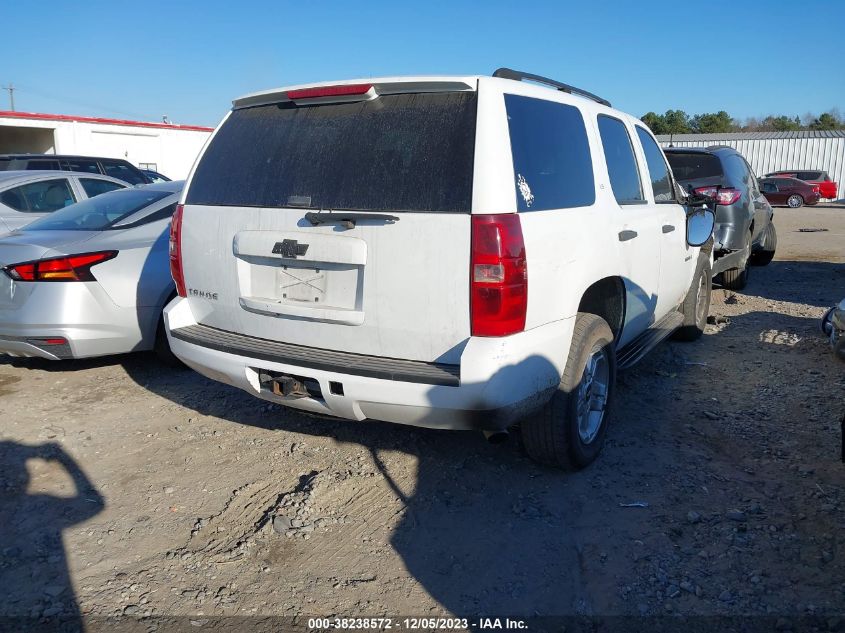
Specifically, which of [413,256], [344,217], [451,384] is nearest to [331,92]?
[344,217]

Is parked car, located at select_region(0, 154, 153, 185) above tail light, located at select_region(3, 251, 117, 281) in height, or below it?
above

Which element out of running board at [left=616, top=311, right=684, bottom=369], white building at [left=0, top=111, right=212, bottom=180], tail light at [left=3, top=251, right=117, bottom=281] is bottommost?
running board at [left=616, top=311, right=684, bottom=369]

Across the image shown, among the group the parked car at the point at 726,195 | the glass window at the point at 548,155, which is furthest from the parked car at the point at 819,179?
the glass window at the point at 548,155

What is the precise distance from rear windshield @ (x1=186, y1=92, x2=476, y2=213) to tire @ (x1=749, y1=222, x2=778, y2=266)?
861cm

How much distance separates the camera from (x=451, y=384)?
9.68 feet

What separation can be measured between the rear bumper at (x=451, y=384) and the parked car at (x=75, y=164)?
983 cm

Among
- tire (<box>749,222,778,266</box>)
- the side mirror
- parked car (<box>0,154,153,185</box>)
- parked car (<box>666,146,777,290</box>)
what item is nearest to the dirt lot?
the side mirror

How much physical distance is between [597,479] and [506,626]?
1314 mm

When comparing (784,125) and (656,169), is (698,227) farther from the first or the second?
(784,125)

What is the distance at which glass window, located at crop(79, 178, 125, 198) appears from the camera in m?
8.42

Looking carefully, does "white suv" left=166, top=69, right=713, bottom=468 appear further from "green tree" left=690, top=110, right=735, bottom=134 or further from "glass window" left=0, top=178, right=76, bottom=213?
"green tree" left=690, top=110, right=735, bottom=134

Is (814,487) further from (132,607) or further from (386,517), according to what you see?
(132,607)

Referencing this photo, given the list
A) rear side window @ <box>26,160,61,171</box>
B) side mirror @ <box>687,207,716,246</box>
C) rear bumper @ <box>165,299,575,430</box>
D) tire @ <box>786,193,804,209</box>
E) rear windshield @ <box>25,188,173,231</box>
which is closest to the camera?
rear bumper @ <box>165,299,575,430</box>

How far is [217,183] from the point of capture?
Result: 3748mm
